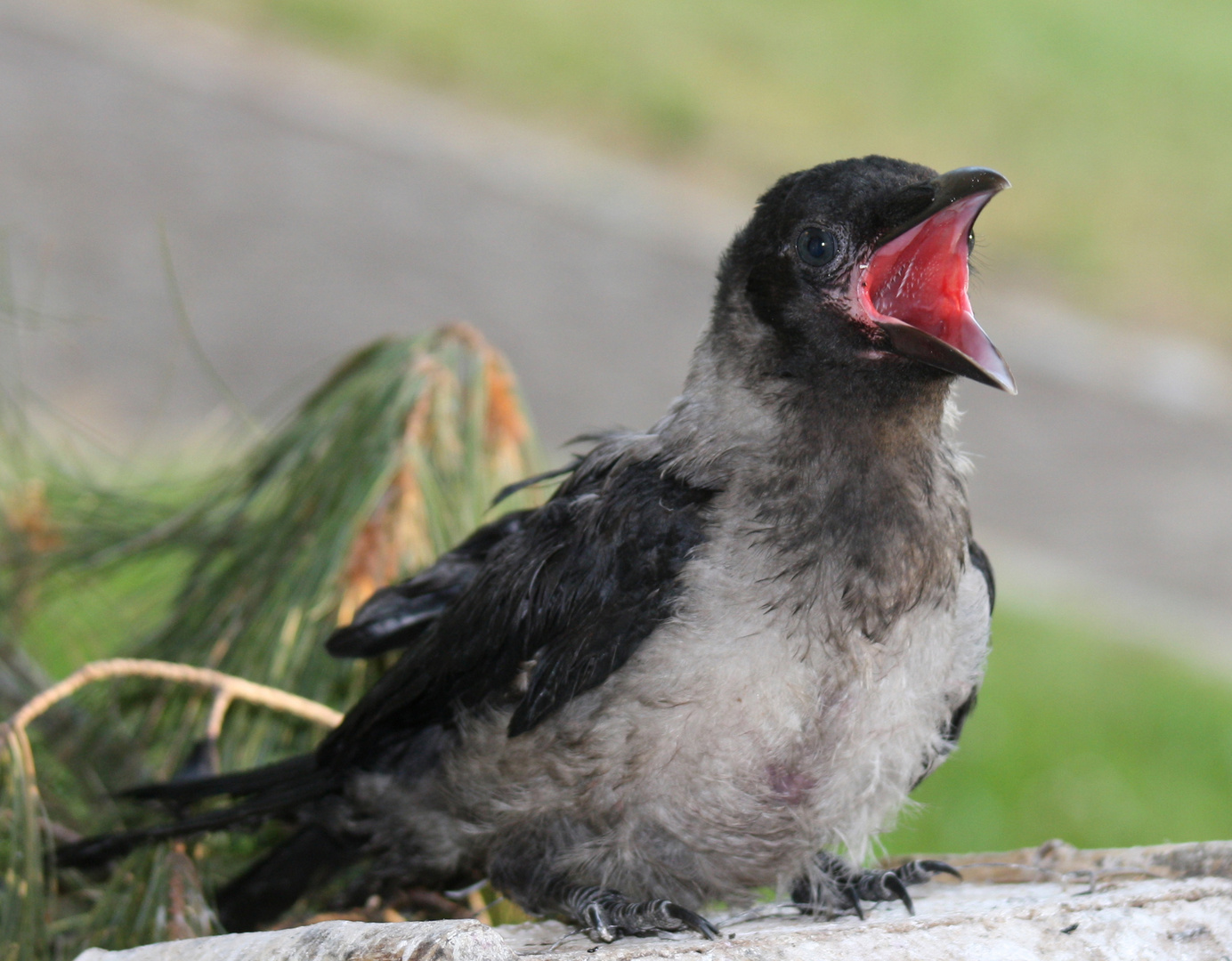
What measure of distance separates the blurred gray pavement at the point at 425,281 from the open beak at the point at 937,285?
5657mm

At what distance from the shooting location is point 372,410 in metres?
3.00

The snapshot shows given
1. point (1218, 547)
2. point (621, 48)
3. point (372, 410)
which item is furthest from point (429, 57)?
point (372, 410)

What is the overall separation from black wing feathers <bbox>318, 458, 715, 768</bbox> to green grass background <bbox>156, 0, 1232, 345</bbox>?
9.69 metres

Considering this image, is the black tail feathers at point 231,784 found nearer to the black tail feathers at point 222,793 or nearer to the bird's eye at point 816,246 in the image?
the black tail feathers at point 222,793

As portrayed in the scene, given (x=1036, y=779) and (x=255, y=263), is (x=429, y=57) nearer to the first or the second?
(x=255, y=263)

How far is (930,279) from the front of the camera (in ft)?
7.09

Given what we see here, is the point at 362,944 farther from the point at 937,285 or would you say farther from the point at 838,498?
the point at 937,285

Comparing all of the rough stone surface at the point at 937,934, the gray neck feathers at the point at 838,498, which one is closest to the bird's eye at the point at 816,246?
the gray neck feathers at the point at 838,498

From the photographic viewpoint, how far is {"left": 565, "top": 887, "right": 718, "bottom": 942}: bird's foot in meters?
2.19

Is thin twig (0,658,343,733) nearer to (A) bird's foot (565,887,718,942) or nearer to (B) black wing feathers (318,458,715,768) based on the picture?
(B) black wing feathers (318,458,715,768)

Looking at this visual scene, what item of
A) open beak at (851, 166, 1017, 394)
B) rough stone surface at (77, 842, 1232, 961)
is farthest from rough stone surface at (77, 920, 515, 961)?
open beak at (851, 166, 1017, 394)

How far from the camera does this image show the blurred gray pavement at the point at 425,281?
836 centimetres

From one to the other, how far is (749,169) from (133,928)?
34.0 feet

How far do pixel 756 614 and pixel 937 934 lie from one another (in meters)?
0.55
